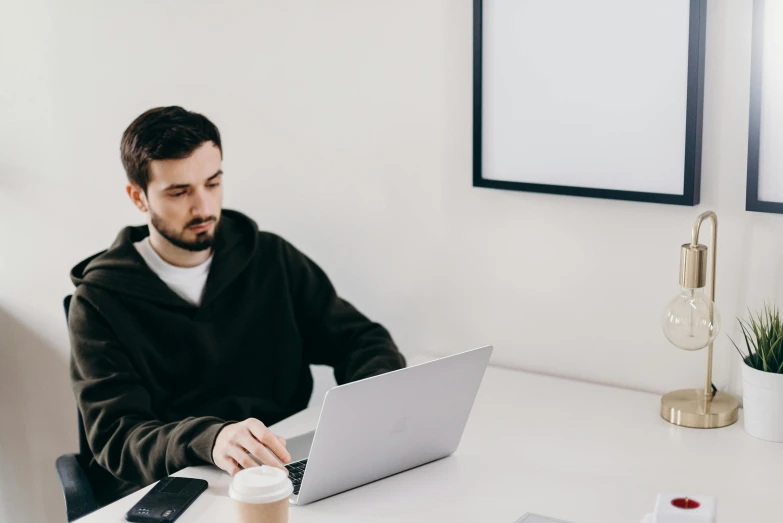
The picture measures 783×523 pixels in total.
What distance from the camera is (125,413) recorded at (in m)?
1.55

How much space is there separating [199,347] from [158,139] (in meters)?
0.38

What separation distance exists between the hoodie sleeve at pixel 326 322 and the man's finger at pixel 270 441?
1.56ft

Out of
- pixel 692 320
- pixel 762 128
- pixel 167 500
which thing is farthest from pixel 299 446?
pixel 762 128

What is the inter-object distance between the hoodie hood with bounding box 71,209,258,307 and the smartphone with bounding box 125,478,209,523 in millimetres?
451

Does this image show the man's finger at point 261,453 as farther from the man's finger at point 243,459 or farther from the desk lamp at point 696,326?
the desk lamp at point 696,326

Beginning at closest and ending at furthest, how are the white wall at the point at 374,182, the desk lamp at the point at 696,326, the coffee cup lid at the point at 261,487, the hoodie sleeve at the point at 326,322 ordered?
1. the coffee cup lid at the point at 261,487
2. the desk lamp at the point at 696,326
3. the white wall at the point at 374,182
4. the hoodie sleeve at the point at 326,322

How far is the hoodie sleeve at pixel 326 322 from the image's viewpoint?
185 cm

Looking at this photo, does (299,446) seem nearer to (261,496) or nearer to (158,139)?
(261,496)

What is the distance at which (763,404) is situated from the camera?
1.46 meters

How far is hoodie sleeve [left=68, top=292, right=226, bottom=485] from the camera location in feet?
4.62

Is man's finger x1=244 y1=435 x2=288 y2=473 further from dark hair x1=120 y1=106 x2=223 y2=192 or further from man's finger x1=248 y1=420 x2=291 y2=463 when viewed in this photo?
dark hair x1=120 y1=106 x2=223 y2=192

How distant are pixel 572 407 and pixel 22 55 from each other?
1621 millimetres

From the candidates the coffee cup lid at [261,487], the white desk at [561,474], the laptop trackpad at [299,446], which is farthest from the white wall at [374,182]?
the coffee cup lid at [261,487]

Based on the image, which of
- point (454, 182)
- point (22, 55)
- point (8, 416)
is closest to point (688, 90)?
point (454, 182)
